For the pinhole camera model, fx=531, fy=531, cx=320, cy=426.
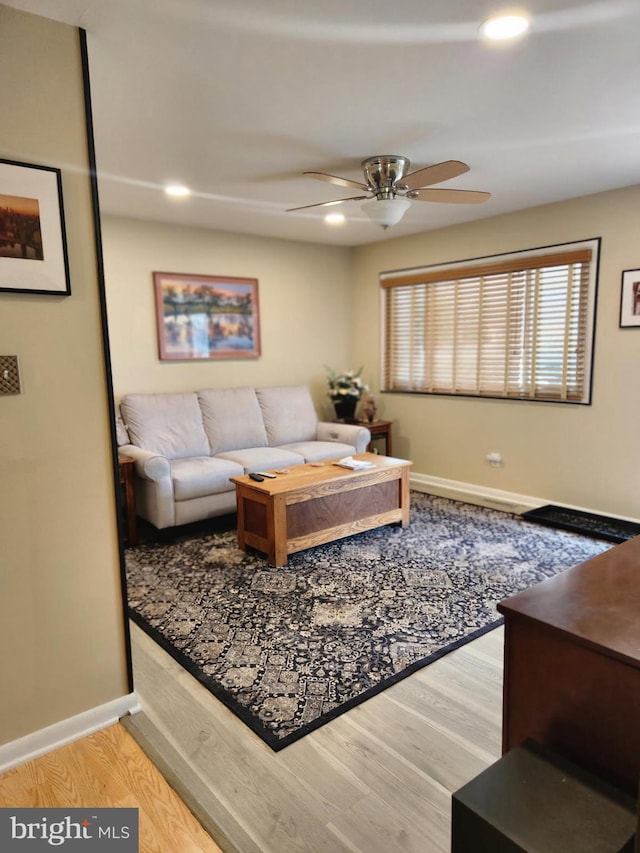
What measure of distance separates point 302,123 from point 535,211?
8.20 ft

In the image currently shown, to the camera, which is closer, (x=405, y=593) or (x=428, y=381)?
(x=405, y=593)

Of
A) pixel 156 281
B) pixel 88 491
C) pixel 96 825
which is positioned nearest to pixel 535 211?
pixel 156 281

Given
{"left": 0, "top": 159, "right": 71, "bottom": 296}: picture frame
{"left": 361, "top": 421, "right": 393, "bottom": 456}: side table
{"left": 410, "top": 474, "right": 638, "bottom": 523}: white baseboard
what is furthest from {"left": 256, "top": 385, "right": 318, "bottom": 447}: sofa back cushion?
{"left": 0, "top": 159, "right": 71, "bottom": 296}: picture frame

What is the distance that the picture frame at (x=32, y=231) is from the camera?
5.44 feet

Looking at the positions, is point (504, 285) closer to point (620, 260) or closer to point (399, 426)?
point (620, 260)

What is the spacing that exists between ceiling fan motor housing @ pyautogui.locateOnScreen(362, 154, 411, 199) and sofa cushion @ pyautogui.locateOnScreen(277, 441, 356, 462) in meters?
2.12

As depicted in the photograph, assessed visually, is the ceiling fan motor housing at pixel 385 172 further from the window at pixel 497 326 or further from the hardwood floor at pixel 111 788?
the hardwood floor at pixel 111 788

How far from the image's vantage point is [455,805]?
114cm

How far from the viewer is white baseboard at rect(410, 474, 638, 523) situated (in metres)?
4.41

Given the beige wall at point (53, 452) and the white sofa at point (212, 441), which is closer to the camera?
the beige wall at point (53, 452)

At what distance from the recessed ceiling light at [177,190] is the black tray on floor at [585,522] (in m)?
3.47

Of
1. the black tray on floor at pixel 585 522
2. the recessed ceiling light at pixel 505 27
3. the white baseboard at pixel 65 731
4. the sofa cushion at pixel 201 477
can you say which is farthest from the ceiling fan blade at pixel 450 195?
the white baseboard at pixel 65 731

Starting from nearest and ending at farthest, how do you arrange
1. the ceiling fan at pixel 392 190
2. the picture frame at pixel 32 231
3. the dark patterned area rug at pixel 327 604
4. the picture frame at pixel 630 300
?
the picture frame at pixel 32 231 → the dark patterned area rug at pixel 327 604 → the ceiling fan at pixel 392 190 → the picture frame at pixel 630 300

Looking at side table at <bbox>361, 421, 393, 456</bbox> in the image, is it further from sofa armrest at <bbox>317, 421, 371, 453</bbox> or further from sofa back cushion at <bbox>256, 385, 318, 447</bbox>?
sofa back cushion at <bbox>256, 385, 318, 447</bbox>
